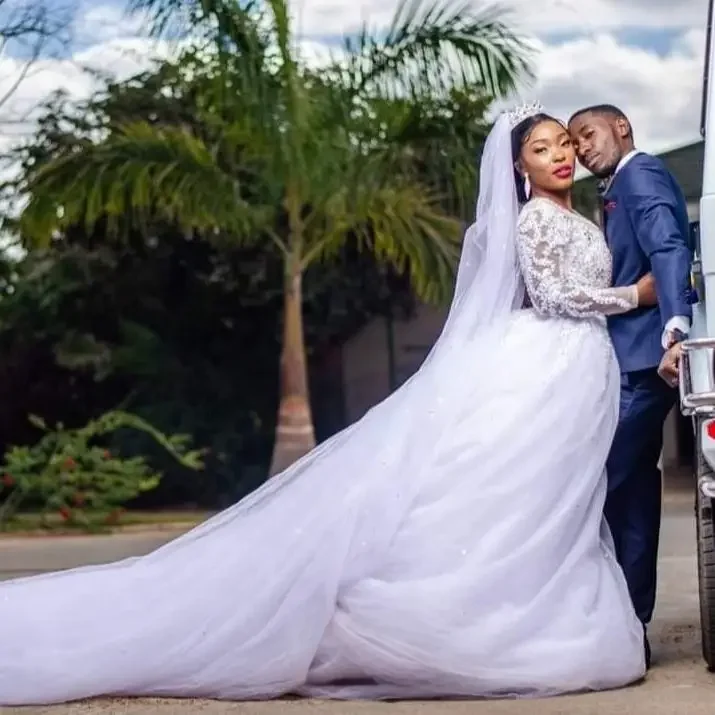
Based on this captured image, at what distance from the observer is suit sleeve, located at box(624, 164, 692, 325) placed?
572cm

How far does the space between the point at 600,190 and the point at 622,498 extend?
115 centimetres

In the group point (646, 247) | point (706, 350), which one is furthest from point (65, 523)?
point (706, 350)

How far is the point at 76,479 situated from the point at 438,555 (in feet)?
32.3

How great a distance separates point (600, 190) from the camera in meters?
6.39

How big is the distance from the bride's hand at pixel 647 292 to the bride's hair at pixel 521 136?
0.54 m

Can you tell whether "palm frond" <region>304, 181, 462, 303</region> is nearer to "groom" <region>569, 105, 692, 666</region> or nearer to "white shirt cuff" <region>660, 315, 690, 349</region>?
"groom" <region>569, 105, 692, 666</region>

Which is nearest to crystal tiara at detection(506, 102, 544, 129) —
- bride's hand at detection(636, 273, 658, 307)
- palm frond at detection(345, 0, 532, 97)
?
bride's hand at detection(636, 273, 658, 307)

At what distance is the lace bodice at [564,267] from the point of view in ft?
19.5

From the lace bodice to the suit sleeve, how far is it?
17 cm

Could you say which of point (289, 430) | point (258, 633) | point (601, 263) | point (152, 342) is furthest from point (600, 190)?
point (152, 342)

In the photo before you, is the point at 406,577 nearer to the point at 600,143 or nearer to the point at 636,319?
the point at 636,319

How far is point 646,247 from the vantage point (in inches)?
232

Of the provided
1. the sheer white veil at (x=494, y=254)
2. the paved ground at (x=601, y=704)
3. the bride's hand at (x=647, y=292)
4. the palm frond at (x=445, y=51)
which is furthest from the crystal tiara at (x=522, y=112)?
the palm frond at (x=445, y=51)

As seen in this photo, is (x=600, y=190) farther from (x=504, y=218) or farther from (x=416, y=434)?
(x=416, y=434)
